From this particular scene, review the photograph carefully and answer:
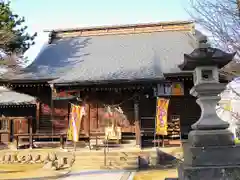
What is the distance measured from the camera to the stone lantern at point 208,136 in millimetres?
5855

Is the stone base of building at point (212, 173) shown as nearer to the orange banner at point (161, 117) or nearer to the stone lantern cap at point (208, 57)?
the stone lantern cap at point (208, 57)

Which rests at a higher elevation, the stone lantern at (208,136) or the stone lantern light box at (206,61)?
the stone lantern light box at (206,61)

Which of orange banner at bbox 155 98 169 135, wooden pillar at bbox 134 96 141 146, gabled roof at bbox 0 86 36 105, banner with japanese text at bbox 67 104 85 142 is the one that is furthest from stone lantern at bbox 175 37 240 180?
gabled roof at bbox 0 86 36 105

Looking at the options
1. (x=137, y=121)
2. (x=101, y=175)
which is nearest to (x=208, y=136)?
(x=101, y=175)

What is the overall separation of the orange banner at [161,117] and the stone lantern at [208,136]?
6.93m

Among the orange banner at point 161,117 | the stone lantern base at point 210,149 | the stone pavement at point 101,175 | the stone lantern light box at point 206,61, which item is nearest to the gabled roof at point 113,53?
the orange banner at point 161,117

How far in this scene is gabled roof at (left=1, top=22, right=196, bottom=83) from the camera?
50.1ft

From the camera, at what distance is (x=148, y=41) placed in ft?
62.8

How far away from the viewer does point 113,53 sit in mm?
18266

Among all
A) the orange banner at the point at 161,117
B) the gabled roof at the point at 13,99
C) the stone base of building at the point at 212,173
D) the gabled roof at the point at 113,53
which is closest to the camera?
the stone base of building at the point at 212,173

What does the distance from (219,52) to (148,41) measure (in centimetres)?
1269

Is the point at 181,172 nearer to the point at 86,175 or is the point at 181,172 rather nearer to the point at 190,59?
the point at 190,59

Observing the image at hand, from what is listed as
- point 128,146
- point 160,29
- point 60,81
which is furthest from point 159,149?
point 160,29

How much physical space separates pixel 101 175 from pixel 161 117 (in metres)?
4.38
